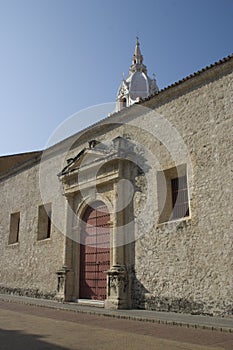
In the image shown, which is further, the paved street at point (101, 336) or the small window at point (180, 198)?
the small window at point (180, 198)

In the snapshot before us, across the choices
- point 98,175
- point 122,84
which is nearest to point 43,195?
point 98,175

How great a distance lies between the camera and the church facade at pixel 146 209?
7.79 m

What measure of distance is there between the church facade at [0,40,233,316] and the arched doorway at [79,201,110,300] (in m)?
0.03

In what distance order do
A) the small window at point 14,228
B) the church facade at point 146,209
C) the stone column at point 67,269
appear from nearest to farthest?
the church facade at point 146,209 → the stone column at point 67,269 → the small window at point 14,228

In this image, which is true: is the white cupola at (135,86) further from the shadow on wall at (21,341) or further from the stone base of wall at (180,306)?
the shadow on wall at (21,341)

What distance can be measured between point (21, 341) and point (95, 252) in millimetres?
5904

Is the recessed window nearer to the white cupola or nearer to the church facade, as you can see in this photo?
the church facade

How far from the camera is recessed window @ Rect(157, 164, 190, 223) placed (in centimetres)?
891

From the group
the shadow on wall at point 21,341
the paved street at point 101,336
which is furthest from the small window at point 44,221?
the shadow on wall at point 21,341

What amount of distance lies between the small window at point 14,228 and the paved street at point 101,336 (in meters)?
8.42

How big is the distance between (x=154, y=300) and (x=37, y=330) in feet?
11.6

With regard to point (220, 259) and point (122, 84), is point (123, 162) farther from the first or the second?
point (122, 84)

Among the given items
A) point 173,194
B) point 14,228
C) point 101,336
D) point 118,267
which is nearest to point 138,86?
point 14,228

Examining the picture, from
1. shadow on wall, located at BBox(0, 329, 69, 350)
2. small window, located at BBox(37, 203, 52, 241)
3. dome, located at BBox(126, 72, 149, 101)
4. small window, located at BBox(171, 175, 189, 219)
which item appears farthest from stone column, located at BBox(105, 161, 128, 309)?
dome, located at BBox(126, 72, 149, 101)
